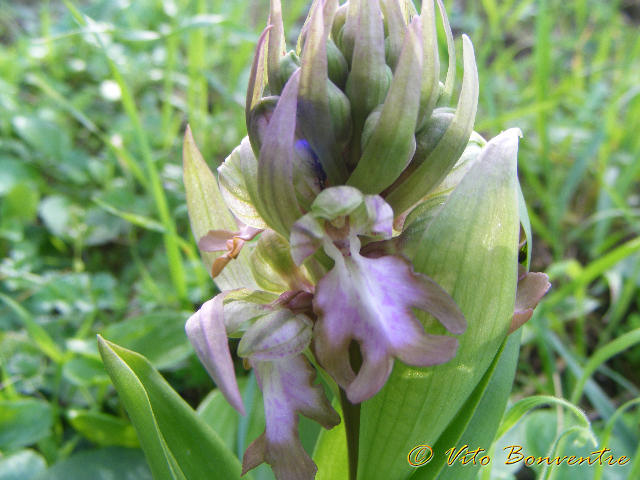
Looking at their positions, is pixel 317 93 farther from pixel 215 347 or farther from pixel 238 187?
pixel 215 347

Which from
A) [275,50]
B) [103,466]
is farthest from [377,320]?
[103,466]

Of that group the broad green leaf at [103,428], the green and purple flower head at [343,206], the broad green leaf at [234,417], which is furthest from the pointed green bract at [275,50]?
the broad green leaf at [103,428]

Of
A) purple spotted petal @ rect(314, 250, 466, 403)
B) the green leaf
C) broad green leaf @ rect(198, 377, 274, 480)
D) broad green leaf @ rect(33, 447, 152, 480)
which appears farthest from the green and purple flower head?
broad green leaf @ rect(33, 447, 152, 480)

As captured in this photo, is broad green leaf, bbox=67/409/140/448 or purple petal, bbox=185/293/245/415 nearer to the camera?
purple petal, bbox=185/293/245/415

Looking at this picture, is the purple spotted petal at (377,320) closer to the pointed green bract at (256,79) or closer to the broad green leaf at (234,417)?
the pointed green bract at (256,79)

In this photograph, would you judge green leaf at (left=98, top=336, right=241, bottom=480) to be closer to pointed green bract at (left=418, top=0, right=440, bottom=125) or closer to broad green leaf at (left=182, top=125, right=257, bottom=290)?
broad green leaf at (left=182, top=125, right=257, bottom=290)

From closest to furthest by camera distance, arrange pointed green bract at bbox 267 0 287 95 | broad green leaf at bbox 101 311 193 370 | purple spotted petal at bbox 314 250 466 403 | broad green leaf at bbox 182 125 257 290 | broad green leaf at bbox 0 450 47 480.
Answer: purple spotted petal at bbox 314 250 466 403 < pointed green bract at bbox 267 0 287 95 < broad green leaf at bbox 182 125 257 290 < broad green leaf at bbox 0 450 47 480 < broad green leaf at bbox 101 311 193 370

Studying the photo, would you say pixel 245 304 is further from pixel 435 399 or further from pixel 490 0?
pixel 490 0
